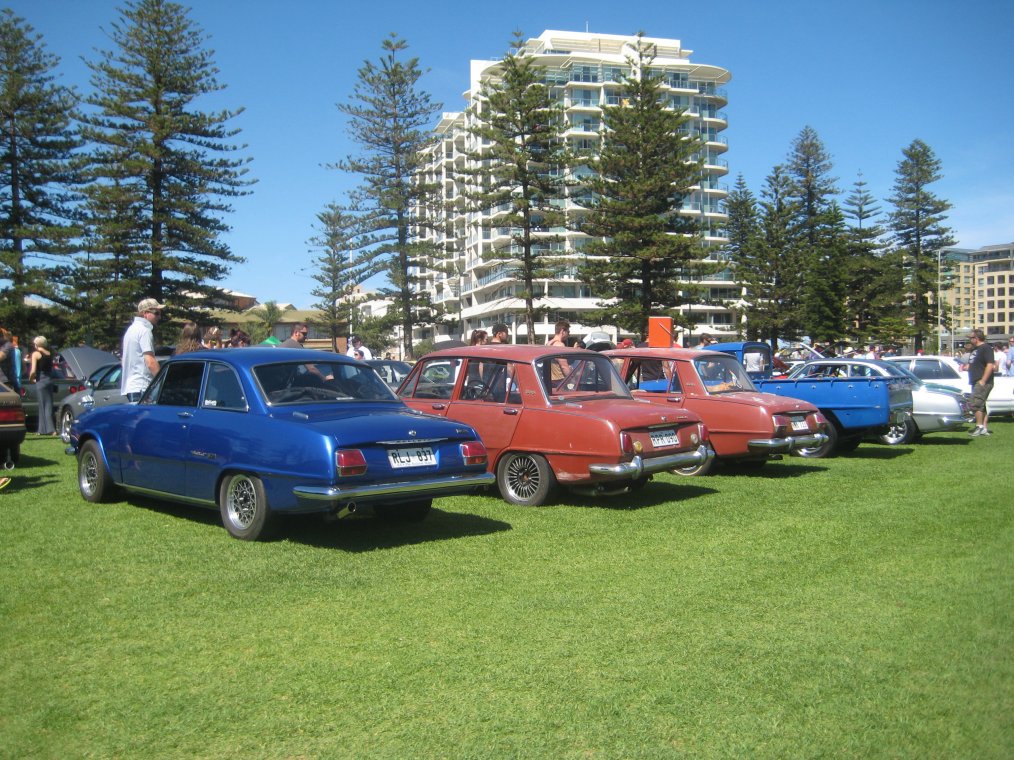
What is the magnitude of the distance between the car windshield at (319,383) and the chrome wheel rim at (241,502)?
2.39ft

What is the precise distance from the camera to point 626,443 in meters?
8.73

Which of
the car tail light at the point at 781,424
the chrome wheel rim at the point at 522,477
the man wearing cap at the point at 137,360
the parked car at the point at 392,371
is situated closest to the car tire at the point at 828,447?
the car tail light at the point at 781,424

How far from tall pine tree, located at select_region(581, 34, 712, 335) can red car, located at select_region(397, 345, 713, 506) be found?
118 feet

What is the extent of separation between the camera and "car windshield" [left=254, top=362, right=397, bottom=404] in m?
7.63

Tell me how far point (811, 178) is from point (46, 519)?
71.3 metres

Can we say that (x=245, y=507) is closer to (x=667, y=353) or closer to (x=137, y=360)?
(x=137, y=360)

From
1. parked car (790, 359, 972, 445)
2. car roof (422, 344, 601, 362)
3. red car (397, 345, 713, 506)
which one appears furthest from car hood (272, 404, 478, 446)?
parked car (790, 359, 972, 445)

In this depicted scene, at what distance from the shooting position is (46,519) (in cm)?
827

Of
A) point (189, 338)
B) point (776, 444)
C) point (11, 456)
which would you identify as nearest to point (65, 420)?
point (11, 456)

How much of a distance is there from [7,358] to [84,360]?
6.03 feet

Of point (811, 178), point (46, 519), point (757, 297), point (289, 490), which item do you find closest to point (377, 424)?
point (289, 490)

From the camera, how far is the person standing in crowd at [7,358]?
14816 millimetres

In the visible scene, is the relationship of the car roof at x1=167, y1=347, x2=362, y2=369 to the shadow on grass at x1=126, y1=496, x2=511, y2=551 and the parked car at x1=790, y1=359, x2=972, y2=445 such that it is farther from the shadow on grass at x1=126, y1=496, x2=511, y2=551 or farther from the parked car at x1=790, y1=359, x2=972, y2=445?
the parked car at x1=790, y1=359, x2=972, y2=445

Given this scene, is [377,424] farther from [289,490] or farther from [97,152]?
[97,152]
